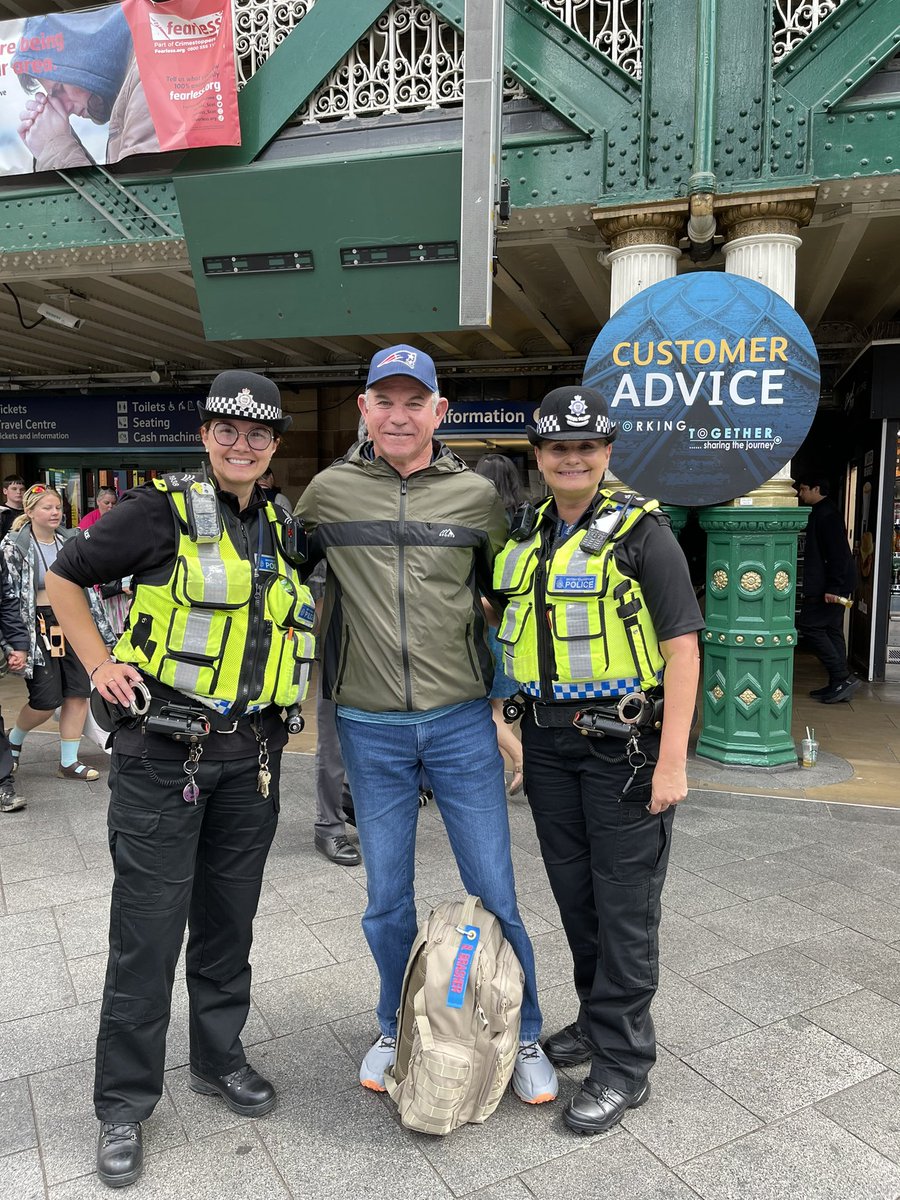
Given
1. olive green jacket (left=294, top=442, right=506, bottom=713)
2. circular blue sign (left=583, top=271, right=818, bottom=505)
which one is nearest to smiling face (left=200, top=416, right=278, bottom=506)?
olive green jacket (left=294, top=442, right=506, bottom=713)

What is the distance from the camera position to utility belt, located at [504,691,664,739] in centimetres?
238

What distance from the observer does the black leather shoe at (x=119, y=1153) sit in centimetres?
222

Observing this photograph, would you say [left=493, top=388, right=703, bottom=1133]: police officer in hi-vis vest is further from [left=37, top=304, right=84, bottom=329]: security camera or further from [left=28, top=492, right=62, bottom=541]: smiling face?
[left=37, top=304, right=84, bottom=329]: security camera

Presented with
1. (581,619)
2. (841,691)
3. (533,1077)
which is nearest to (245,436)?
(581,619)

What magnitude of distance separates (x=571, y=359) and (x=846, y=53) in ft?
18.5

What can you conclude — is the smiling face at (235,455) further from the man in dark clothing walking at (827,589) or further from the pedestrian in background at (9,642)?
the man in dark clothing walking at (827,589)

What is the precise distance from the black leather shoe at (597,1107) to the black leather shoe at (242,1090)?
0.87 meters

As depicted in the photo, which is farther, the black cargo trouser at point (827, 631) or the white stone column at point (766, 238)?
the black cargo trouser at point (827, 631)

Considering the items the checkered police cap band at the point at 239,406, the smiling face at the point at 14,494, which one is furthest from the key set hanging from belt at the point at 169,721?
the smiling face at the point at 14,494

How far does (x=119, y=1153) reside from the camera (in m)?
2.25

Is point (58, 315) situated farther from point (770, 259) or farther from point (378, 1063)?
point (378, 1063)

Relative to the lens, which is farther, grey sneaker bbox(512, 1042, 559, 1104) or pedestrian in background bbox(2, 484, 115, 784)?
pedestrian in background bbox(2, 484, 115, 784)

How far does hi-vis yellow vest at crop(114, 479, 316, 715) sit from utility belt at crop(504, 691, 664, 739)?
84 cm

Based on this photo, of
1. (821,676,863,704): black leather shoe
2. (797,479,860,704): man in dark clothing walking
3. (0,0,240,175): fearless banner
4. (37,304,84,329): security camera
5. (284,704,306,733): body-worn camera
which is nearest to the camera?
(284,704,306,733): body-worn camera
